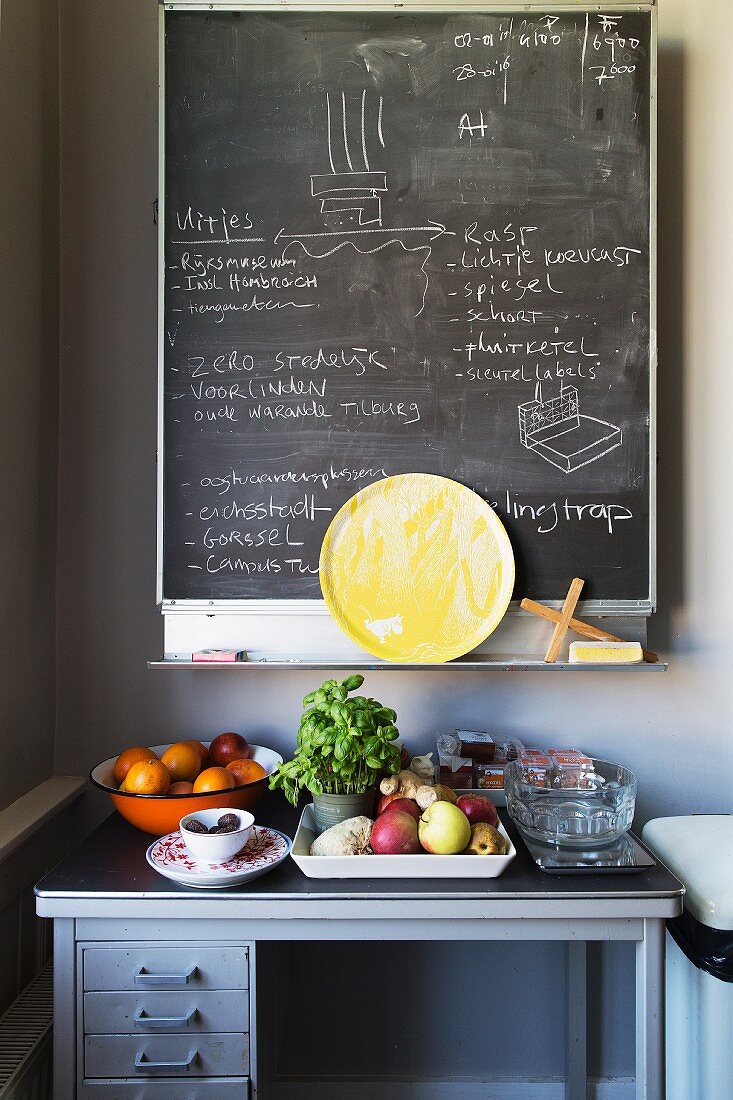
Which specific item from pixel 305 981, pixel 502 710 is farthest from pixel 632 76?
pixel 305 981

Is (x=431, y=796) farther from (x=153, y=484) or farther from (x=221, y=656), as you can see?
(x=153, y=484)

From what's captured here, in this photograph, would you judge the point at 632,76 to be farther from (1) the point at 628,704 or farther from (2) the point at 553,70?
(1) the point at 628,704

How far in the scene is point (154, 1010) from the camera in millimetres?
1380

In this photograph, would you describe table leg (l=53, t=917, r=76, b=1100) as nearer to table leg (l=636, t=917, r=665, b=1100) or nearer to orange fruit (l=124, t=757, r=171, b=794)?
orange fruit (l=124, t=757, r=171, b=794)

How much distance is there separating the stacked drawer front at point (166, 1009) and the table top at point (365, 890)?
10cm

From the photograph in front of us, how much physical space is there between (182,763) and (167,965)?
16.1 inches

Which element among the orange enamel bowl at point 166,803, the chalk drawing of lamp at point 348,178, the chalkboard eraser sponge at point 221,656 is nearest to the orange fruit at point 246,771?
the orange enamel bowl at point 166,803

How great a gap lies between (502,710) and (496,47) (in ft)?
5.13

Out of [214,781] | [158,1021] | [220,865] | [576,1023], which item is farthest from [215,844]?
[576,1023]

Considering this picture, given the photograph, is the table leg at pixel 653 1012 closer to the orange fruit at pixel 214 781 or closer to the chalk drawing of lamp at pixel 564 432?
the orange fruit at pixel 214 781

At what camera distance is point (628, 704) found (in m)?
1.95

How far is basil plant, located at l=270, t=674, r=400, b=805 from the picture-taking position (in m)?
1.49

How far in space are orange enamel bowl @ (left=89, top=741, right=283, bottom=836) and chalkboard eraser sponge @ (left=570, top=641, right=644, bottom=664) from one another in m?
0.74

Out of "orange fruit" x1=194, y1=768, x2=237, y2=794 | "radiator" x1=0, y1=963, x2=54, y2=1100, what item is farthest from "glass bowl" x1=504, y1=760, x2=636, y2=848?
"radiator" x1=0, y1=963, x2=54, y2=1100
